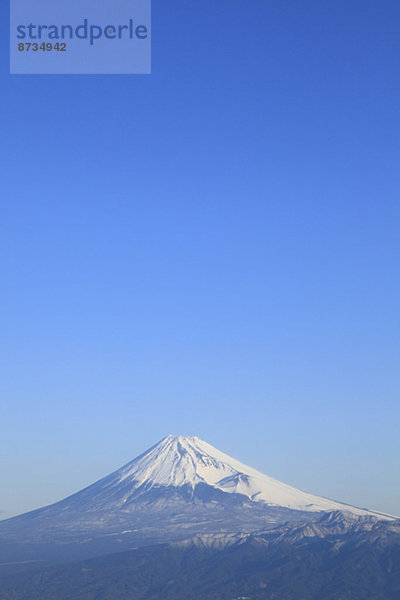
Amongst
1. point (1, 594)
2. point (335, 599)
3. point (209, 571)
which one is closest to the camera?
point (335, 599)

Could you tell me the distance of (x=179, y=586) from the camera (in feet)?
613

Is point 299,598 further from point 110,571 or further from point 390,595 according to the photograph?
point 110,571

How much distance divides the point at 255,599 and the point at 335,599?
59.8 feet

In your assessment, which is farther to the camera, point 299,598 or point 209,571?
point 209,571

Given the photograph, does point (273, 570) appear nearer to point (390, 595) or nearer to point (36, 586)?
point (390, 595)

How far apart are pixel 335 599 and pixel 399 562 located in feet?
96.9

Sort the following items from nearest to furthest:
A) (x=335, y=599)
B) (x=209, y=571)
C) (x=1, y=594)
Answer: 1. (x=335, y=599)
2. (x=1, y=594)
3. (x=209, y=571)

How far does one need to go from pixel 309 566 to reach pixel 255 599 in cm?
2731

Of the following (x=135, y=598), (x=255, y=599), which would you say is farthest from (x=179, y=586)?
(x=255, y=599)

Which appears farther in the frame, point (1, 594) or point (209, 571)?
point (209, 571)

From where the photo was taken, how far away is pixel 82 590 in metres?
184

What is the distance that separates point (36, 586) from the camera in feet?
625

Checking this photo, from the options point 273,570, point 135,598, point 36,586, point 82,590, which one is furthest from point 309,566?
point 36,586

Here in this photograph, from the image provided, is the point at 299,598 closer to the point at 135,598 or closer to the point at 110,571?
the point at 135,598
